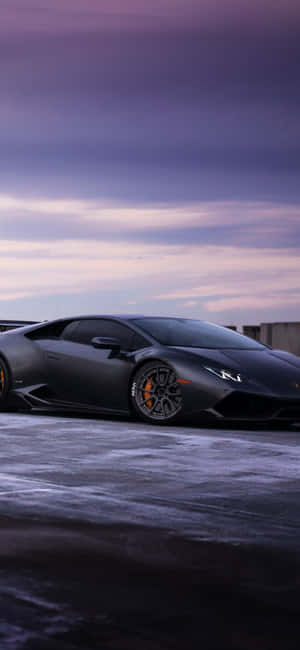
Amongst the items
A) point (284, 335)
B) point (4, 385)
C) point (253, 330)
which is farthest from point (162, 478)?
point (253, 330)

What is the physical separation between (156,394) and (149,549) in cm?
569

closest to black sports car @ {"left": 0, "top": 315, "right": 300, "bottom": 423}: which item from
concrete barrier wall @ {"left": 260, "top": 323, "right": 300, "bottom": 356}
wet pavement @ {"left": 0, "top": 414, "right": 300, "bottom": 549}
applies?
wet pavement @ {"left": 0, "top": 414, "right": 300, "bottom": 549}

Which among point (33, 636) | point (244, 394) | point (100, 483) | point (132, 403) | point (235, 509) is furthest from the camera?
point (132, 403)

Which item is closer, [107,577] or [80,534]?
[107,577]

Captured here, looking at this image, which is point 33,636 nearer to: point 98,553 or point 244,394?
point 98,553

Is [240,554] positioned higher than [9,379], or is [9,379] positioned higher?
[9,379]

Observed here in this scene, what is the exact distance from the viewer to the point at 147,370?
962 centimetres

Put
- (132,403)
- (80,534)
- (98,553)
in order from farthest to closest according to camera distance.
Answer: (132,403), (80,534), (98,553)

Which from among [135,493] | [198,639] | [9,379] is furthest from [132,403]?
[198,639]

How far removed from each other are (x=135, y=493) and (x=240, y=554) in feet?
4.81

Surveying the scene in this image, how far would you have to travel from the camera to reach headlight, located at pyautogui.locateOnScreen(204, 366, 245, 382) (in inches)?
360

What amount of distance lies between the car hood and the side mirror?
28.4 inches

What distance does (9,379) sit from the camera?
10.8 meters

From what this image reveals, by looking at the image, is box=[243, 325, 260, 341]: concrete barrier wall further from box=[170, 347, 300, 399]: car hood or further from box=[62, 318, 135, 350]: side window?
box=[170, 347, 300, 399]: car hood
